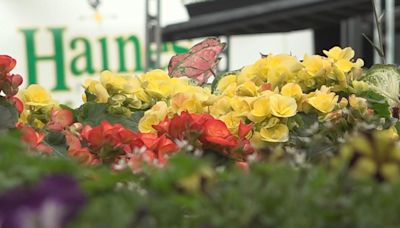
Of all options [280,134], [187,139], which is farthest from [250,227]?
[280,134]

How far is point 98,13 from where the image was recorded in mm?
5121

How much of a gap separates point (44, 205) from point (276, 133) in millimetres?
961

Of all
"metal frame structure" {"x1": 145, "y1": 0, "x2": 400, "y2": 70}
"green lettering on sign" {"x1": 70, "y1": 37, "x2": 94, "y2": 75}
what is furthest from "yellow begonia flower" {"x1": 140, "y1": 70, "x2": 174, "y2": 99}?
"green lettering on sign" {"x1": 70, "y1": 37, "x2": 94, "y2": 75}

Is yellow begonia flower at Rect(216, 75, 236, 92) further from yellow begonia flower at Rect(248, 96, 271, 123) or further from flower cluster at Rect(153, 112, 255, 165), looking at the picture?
flower cluster at Rect(153, 112, 255, 165)

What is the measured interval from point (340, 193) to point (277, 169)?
0.06 meters

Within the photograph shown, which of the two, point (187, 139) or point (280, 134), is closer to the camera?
point (187, 139)

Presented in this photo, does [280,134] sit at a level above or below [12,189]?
below

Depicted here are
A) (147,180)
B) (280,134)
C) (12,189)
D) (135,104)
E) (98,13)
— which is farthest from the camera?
(98,13)

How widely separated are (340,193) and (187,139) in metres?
0.68

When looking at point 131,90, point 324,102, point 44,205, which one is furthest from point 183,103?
point 44,205

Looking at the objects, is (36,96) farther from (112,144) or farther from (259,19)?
(259,19)

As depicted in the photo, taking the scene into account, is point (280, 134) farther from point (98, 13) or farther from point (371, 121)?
point (98, 13)

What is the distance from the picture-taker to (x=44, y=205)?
1.94 feet

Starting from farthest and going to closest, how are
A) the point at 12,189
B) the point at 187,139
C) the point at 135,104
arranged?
the point at 135,104, the point at 187,139, the point at 12,189
